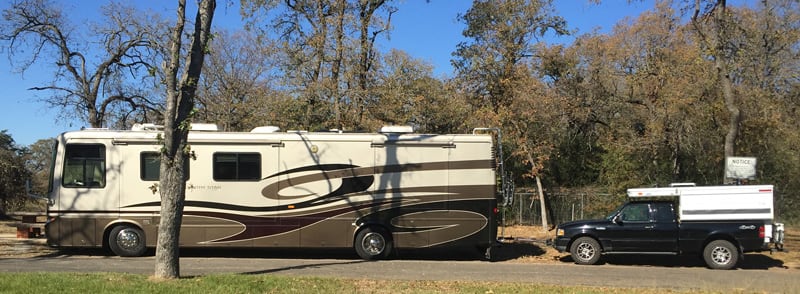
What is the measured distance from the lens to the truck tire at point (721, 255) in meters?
12.4

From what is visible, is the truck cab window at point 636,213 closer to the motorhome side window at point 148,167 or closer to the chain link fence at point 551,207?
the chain link fence at point 551,207

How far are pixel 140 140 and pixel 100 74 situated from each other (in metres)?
9.41

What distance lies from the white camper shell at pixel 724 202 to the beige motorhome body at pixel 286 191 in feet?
14.0

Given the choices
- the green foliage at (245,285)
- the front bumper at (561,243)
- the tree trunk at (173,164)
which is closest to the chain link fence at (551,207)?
the front bumper at (561,243)

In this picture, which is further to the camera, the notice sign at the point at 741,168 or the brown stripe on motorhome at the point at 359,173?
the notice sign at the point at 741,168

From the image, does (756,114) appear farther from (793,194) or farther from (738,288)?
(738,288)

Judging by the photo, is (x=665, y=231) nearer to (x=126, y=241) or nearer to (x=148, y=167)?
(x=148, y=167)

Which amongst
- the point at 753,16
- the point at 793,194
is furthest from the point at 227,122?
the point at 753,16

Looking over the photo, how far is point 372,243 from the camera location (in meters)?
13.2

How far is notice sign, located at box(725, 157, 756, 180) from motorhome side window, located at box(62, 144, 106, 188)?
15169 millimetres

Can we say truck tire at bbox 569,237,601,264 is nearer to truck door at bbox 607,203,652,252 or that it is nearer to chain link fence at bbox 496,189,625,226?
truck door at bbox 607,203,652,252

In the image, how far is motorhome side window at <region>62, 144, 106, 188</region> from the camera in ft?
42.1

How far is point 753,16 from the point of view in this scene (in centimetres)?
2609

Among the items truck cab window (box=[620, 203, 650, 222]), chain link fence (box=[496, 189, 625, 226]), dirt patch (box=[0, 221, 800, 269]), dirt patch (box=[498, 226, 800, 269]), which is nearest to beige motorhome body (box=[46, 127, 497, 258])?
dirt patch (box=[0, 221, 800, 269])
